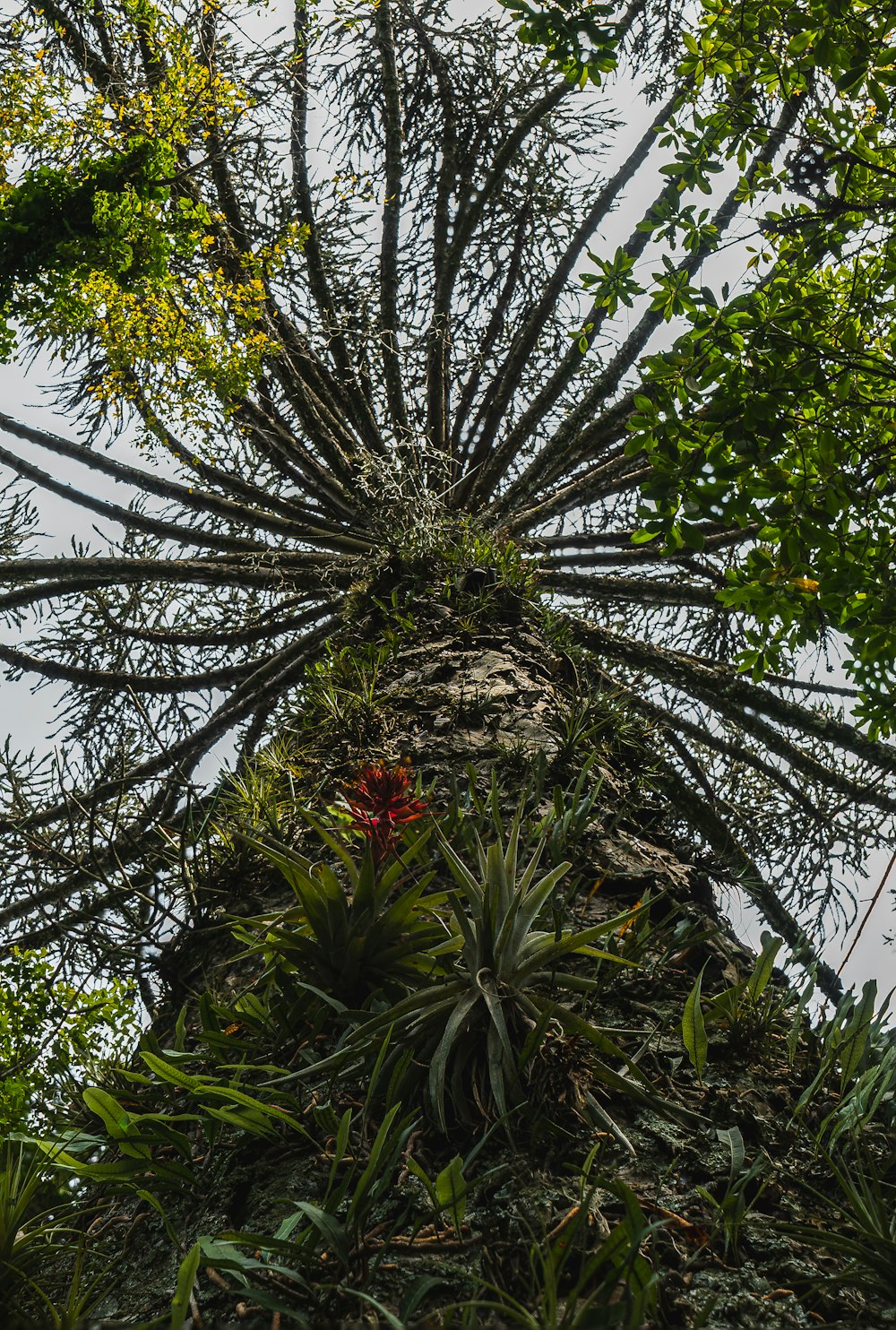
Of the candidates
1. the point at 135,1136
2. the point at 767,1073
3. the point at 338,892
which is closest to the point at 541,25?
the point at 338,892

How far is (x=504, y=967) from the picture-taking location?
5.34 ft

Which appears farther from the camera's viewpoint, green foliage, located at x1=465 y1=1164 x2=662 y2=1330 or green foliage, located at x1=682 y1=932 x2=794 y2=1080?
green foliage, located at x1=682 y1=932 x2=794 y2=1080

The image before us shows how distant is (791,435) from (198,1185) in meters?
2.83

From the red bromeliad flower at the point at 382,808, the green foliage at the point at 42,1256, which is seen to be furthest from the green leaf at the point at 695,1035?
the green foliage at the point at 42,1256

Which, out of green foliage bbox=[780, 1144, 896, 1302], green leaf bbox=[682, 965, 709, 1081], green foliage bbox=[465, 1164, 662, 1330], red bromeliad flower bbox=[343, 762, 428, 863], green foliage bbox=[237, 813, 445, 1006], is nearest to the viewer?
green foliage bbox=[465, 1164, 662, 1330]

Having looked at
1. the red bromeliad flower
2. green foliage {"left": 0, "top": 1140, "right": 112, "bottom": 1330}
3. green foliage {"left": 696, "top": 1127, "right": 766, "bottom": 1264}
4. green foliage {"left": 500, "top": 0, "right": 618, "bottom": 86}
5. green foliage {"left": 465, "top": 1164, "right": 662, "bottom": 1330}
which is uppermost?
green foliage {"left": 500, "top": 0, "right": 618, "bottom": 86}

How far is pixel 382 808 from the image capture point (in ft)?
6.72

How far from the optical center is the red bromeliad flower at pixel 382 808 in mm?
2027

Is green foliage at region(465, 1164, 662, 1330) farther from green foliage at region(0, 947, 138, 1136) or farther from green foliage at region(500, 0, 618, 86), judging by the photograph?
green foliage at region(500, 0, 618, 86)

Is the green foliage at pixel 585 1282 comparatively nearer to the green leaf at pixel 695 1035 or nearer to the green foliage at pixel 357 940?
the green leaf at pixel 695 1035

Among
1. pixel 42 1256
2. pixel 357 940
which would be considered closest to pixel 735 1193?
pixel 357 940

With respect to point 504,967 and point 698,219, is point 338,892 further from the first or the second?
point 698,219

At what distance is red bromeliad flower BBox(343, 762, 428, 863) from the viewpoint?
2027 mm

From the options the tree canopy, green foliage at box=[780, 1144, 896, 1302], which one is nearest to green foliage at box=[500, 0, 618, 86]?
the tree canopy
